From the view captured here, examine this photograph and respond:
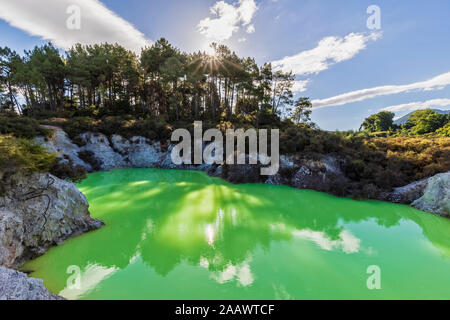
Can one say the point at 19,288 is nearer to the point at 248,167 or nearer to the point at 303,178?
the point at 248,167

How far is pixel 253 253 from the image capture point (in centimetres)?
417

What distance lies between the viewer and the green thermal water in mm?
3057

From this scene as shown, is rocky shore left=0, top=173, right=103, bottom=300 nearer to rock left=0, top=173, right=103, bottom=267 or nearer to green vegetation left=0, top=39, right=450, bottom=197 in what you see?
rock left=0, top=173, right=103, bottom=267

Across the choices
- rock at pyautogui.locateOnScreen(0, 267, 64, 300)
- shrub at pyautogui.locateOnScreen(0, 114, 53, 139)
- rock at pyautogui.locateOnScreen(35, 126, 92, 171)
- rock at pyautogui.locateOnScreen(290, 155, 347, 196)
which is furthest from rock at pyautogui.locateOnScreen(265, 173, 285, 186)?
rock at pyautogui.locateOnScreen(35, 126, 92, 171)

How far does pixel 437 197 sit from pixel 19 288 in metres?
11.0

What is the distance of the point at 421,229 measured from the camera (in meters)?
5.38

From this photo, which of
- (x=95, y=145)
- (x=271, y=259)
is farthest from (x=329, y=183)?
(x=95, y=145)

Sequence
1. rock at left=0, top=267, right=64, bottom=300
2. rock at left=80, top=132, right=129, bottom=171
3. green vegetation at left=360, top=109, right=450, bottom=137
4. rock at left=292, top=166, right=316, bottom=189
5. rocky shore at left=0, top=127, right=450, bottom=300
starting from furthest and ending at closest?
green vegetation at left=360, top=109, right=450, bottom=137 → rock at left=80, top=132, right=129, bottom=171 → rock at left=292, top=166, right=316, bottom=189 → rocky shore at left=0, top=127, right=450, bottom=300 → rock at left=0, top=267, right=64, bottom=300

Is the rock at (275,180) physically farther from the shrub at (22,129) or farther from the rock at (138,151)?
the shrub at (22,129)

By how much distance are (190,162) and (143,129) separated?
666 centimetres

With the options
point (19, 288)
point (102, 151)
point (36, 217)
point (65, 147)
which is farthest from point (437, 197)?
point (65, 147)

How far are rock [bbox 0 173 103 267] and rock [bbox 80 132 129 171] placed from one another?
43.6 feet

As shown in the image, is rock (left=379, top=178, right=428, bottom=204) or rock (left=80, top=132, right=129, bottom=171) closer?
rock (left=379, top=178, right=428, bottom=204)

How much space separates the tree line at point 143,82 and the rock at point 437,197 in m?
17.9
